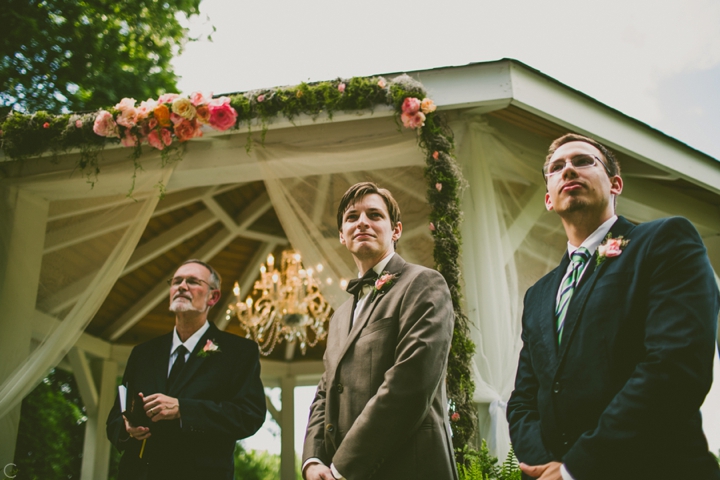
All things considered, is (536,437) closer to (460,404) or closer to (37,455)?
(460,404)

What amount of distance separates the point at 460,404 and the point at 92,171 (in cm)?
337

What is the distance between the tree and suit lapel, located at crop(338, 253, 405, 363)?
813cm

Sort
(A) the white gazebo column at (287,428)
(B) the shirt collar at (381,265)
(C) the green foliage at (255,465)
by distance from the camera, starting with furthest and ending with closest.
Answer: (C) the green foliage at (255,465)
(A) the white gazebo column at (287,428)
(B) the shirt collar at (381,265)

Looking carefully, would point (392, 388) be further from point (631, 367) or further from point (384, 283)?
point (631, 367)

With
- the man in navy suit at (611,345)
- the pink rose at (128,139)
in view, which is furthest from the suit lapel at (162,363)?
the man in navy suit at (611,345)

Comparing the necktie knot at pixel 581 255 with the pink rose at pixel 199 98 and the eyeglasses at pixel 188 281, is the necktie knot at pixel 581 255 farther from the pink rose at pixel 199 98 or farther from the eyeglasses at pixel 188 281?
the pink rose at pixel 199 98

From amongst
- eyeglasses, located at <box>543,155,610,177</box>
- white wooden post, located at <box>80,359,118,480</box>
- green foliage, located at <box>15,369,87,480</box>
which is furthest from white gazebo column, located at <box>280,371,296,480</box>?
eyeglasses, located at <box>543,155,610,177</box>

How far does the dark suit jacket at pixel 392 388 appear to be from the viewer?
1997 mm

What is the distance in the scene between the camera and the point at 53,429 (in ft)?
→ 31.1

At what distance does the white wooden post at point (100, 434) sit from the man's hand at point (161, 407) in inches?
177

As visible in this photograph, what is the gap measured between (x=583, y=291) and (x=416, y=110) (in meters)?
2.29

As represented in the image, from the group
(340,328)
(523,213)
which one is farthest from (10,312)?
(523,213)

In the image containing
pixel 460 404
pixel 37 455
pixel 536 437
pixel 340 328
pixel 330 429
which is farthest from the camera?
pixel 37 455

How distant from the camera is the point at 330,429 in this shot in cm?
221
